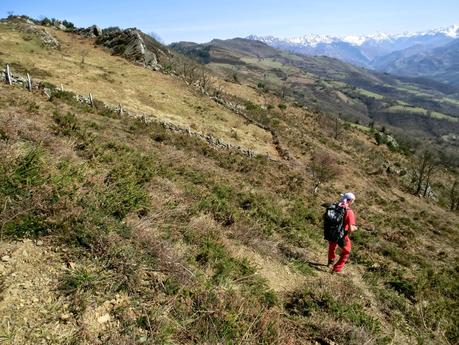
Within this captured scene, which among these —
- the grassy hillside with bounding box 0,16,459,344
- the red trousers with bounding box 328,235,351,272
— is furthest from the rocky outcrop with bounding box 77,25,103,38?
the red trousers with bounding box 328,235,351,272

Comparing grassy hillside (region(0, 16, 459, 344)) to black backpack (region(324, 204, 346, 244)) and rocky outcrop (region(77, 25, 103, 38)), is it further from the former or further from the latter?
rocky outcrop (region(77, 25, 103, 38))

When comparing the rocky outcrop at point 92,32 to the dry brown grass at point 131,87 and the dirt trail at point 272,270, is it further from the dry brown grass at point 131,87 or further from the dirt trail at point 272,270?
the dirt trail at point 272,270

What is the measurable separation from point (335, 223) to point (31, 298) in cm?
753

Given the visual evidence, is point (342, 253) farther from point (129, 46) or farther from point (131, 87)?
point (129, 46)

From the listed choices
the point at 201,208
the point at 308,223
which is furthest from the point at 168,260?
the point at 308,223

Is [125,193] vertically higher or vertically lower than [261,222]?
higher

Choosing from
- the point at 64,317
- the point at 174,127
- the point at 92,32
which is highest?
the point at 92,32

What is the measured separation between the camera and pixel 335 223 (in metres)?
9.88

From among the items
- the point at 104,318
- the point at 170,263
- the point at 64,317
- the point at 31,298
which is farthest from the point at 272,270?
the point at 31,298

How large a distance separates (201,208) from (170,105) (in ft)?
89.9

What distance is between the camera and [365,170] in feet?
142

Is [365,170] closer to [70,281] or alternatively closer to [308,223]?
[308,223]

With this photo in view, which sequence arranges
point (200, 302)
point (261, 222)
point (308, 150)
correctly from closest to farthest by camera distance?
point (200, 302), point (261, 222), point (308, 150)

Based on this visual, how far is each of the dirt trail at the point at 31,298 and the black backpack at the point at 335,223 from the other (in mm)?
6959
